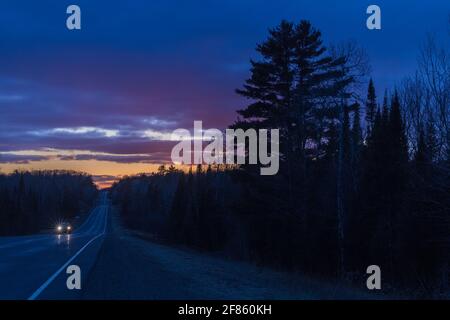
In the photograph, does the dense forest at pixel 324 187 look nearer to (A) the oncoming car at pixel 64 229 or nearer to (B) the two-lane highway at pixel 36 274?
(B) the two-lane highway at pixel 36 274

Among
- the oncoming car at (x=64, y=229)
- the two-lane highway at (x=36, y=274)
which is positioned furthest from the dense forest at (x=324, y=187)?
the oncoming car at (x=64, y=229)

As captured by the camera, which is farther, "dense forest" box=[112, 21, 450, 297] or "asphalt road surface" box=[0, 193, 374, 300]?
"dense forest" box=[112, 21, 450, 297]

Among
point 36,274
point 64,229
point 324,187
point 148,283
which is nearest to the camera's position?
point 148,283

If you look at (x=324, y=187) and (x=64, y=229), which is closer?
(x=324, y=187)

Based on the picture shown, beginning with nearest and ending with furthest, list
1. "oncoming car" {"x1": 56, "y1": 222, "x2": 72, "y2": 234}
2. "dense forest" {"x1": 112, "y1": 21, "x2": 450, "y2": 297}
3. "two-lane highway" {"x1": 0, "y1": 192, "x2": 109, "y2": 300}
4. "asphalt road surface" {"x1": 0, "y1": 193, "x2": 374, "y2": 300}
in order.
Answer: "asphalt road surface" {"x1": 0, "y1": 193, "x2": 374, "y2": 300}, "two-lane highway" {"x1": 0, "y1": 192, "x2": 109, "y2": 300}, "dense forest" {"x1": 112, "y1": 21, "x2": 450, "y2": 297}, "oncoming car" {"x1": 56, "y1": 222, "x2": 72, "y2": 234}

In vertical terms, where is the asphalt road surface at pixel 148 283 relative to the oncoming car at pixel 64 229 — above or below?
above

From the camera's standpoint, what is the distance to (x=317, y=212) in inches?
1321

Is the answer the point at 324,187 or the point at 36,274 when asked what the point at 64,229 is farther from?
the point at 36,274

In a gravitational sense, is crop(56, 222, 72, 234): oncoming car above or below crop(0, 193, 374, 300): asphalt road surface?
below

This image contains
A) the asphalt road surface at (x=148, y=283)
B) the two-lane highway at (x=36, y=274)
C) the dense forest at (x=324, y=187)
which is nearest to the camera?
the asphalt road surface at (x=148, y=283)

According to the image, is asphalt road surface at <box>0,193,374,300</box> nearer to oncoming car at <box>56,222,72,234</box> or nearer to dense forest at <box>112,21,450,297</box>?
dense forest at <box>112,21,450,297</box>

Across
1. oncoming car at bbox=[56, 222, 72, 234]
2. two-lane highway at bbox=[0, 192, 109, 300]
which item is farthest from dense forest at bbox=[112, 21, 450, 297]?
oncoming car at bbox=[56, 222, 72, 234]

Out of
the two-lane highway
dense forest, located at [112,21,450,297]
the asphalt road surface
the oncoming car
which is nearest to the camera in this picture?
the asphalt road surface

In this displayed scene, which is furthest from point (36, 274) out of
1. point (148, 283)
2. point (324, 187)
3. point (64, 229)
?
point (64, 229)
